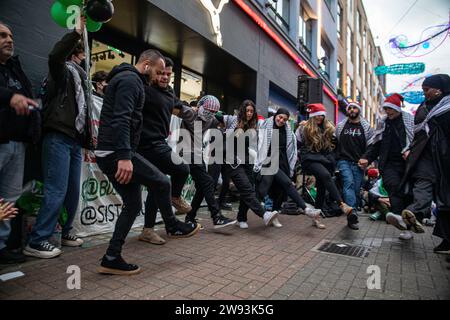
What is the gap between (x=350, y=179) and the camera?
5516 millimetres

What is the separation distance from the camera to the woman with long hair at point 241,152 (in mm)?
4479

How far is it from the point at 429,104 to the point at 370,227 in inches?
88.5

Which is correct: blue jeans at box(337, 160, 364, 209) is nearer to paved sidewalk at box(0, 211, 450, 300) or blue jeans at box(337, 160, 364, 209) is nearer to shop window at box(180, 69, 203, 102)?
paved sidewalk at box(0, 211, 450, 300)

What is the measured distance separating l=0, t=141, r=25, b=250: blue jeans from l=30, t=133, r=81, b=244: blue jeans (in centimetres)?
23

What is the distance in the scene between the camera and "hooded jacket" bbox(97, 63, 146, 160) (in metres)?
2.44

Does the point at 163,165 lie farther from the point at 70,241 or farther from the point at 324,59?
the point at 324,59

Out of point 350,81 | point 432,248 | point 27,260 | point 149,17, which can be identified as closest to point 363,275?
point 432,248

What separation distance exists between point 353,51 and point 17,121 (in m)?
27.6

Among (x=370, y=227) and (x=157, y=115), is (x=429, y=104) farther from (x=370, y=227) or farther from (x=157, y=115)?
(x=157, y=115)

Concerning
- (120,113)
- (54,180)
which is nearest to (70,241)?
(54,180)

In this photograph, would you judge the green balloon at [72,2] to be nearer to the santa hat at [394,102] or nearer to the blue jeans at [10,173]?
the blue jeans at [10,173]

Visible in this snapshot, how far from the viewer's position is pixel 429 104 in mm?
3889

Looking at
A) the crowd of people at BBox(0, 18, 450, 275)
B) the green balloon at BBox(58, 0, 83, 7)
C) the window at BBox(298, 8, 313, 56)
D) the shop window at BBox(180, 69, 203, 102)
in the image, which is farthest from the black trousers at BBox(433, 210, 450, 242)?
the window at BBox(298, 8, 313, 56)

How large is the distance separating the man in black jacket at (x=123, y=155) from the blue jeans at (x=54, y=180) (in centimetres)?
88
